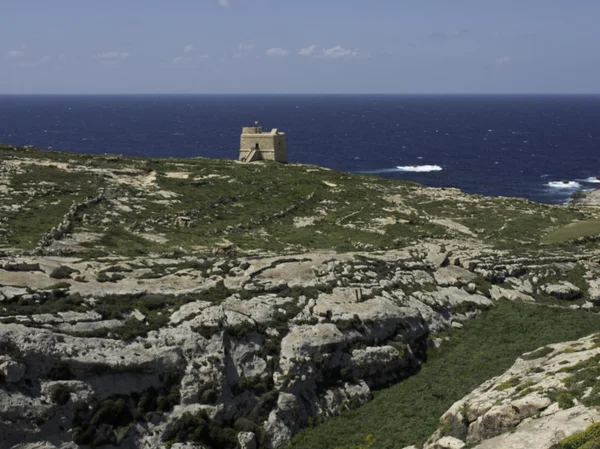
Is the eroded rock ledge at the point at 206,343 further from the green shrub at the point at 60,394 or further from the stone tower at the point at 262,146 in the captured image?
the stone tower at the point at 262,146

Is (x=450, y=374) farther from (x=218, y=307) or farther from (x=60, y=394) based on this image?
(x=60, y=394)

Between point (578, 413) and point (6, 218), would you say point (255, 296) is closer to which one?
point (578, 413)

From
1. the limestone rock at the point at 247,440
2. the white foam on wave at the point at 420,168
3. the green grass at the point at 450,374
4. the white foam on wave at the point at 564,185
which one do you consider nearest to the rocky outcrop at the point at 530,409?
the green grass at the point at 450,374

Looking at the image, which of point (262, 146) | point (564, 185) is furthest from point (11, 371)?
point (564, 185)

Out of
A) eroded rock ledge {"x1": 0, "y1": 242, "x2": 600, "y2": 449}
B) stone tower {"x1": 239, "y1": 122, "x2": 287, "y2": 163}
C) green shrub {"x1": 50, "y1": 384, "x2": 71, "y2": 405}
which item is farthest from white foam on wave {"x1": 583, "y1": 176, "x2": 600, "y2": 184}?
green shrub {"x1": 50, "y1": 384, "x2": 71, "y2": 405}

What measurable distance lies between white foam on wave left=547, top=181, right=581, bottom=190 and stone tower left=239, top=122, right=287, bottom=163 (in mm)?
68372

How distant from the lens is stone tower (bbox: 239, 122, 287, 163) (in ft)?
282

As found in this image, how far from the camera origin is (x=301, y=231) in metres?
50.5

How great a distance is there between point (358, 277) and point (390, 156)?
151 m

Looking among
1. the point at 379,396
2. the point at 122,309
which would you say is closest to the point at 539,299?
the point at 379,396

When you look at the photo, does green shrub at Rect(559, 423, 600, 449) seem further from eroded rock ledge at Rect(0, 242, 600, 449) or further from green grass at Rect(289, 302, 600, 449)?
green grass at Rect(289, 302, 600, 449)

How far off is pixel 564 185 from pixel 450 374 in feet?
371

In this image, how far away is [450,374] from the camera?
2903 centimetres

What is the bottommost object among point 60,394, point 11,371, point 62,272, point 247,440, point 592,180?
point 592,180
